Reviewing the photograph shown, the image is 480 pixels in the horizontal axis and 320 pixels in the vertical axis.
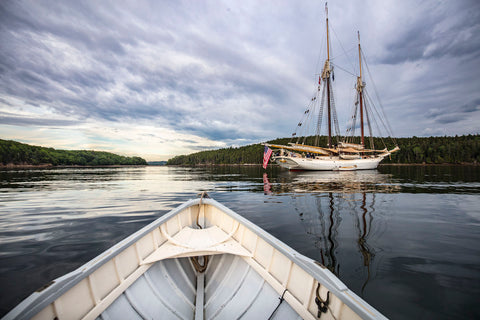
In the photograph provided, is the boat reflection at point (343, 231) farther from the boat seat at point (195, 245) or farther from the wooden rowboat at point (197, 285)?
the boat seat at point (195, 245)

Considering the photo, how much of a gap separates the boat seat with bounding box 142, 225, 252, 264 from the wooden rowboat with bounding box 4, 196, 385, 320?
0.07 ft

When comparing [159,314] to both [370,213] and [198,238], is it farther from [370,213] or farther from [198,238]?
[370,213]

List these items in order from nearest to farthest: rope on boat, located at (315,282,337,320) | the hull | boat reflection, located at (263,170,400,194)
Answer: rope on boat, located at (315,282,337,320), boat reflection, located at (263,170,400,194), the hull

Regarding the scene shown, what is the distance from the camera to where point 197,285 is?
13.3 feet

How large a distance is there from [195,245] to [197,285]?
31.3 inches

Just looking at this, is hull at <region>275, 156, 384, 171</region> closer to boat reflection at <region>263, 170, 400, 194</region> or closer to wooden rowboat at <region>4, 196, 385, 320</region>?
boat reflection at <region>263, 170, 400, 194</region>

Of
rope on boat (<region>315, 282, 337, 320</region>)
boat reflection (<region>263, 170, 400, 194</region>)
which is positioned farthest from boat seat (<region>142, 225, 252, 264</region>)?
boat reflection (<region>263, 170, 400, 194</region>)

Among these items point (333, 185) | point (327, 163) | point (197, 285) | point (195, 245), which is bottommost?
point (197, 285)

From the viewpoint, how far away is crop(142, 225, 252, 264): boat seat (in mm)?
3927

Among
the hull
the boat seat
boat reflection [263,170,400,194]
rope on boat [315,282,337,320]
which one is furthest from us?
the hull

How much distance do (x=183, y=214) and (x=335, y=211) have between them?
7.66m

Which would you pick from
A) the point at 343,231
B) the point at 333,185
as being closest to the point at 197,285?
the point at 343,231

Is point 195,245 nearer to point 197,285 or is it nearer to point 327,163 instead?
point 197,285

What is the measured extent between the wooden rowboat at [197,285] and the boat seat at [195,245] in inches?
0.9
